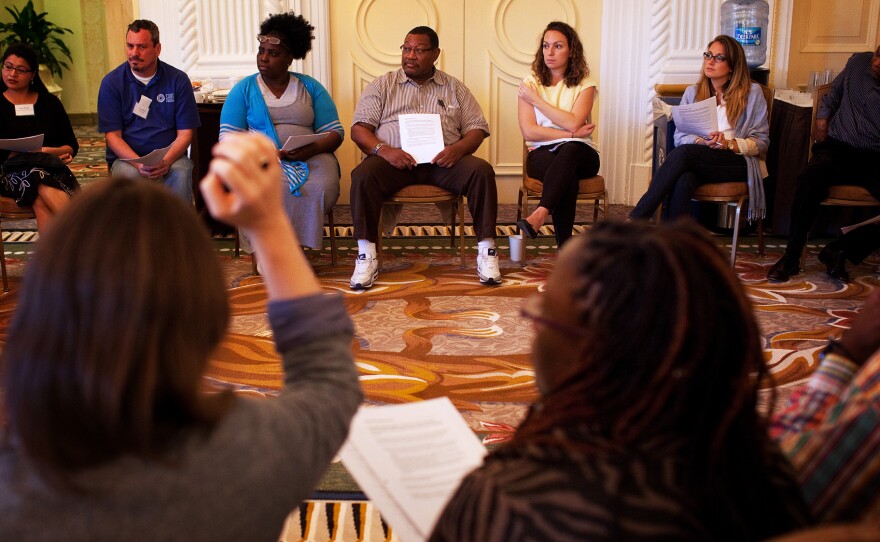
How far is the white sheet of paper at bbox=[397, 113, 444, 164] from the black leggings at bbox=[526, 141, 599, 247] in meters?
0.58

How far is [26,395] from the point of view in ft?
2.43

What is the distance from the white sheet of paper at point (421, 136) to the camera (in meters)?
4.68

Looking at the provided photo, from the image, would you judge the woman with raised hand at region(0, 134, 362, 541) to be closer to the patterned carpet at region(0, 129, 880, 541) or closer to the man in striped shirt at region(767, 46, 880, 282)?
the patterned carpet at region(0, 129, 880, 541)

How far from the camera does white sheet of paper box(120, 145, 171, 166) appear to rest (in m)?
4.51

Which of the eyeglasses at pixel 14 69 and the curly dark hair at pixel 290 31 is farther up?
the curly dark hair at pixel 290 31

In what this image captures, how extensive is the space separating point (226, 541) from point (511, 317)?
9.97ft

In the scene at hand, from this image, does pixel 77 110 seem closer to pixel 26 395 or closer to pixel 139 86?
pixel 139 86

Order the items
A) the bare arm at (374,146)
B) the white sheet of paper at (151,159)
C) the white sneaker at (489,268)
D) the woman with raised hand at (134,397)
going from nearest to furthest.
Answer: the woman with raised hand at (134,397) < the white sneaker at (489,268) < the white sheet of paper at (151,159) < the bare arm at (374,146)

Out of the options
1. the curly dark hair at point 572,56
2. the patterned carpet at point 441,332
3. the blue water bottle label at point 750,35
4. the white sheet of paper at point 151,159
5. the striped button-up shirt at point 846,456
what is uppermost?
the blue water bottle label at point 750,35

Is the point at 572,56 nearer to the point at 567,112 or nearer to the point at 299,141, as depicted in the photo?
the point at 567,112

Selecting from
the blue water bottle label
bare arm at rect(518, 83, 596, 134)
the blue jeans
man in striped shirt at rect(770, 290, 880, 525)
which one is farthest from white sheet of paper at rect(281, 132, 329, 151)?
man in striped shirt at rect(770, 290, 880, 525)

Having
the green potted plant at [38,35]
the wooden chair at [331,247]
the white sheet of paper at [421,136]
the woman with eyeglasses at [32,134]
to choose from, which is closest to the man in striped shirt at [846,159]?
the white sheet of paper at [421,136]

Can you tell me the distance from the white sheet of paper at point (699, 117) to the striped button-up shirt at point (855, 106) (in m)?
0.69

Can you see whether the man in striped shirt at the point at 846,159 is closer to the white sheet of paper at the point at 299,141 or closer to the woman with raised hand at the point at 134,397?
the white sheet of paper at the point at 299,141
